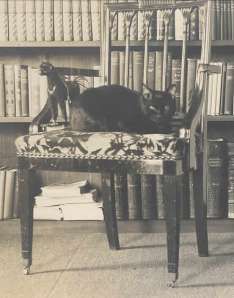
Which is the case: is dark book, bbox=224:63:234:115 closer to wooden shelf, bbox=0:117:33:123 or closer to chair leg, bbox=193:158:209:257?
chair leg, bbox=193:158:209:257

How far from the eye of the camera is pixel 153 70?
197cm

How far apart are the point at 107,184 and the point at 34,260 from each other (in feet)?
1.13

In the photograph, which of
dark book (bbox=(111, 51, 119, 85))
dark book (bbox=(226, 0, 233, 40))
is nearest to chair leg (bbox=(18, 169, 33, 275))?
dark book (bbox=(111, 51, 119, 85))

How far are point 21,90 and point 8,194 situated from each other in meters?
0.42

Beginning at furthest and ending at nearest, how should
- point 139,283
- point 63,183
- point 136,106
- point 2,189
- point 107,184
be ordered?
1. point 63,183
2. point 2,189
3. point 107,184
4. point 136,106
5. point 139,283

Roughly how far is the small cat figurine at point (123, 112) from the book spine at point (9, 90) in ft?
1.65

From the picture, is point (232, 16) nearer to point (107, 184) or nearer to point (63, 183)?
point (107, 184)

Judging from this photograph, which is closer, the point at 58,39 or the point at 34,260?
the point at 34,260

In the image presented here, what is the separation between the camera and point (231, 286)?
1.49 metres

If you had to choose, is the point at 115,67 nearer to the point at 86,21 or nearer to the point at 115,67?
the point at 115,67

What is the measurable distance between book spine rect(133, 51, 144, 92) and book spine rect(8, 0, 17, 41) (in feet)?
1.52

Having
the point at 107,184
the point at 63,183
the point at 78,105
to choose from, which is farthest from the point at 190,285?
the point at 63,183

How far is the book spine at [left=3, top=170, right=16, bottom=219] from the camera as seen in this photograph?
7.00 feet

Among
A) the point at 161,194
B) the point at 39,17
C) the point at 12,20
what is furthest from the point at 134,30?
the point at 161,194
